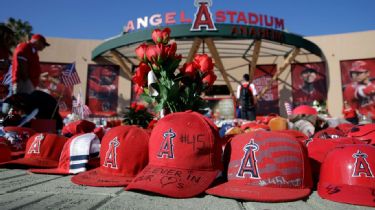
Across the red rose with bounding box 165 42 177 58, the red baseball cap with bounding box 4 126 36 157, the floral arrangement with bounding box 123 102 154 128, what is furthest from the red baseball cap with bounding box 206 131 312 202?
the red baseball cap with bounding box 4 126 36 157

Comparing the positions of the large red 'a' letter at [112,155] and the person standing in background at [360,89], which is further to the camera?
the person standing in background at [360,89]

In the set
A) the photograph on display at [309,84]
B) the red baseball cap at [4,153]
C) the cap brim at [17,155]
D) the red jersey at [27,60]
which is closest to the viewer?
the red baseball cap at [4,153]

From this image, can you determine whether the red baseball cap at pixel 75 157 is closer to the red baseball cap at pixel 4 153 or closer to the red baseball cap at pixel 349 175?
the red baseball cap at pixel 4 153

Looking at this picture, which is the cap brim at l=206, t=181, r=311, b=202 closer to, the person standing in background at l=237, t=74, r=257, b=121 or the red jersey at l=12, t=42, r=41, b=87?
the red jersey at l=12, t=42, r=41, b=87

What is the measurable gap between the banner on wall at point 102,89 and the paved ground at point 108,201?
15441 mm

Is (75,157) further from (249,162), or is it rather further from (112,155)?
(249,162)

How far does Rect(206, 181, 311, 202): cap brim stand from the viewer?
4.75ft

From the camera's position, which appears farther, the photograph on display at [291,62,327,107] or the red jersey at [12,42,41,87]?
the photograph on display at [291,62,327,107]

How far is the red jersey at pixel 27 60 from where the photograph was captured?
4527 mm

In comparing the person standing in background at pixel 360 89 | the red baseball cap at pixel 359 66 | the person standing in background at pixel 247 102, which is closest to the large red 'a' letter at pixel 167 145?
the person standing in background at pixel 247 102

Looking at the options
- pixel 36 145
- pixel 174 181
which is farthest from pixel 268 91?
pixel 174 181

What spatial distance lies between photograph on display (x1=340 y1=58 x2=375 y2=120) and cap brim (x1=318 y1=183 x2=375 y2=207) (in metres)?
16.1

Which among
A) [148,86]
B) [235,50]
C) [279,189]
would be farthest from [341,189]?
[235,50]

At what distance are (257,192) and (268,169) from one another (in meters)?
0.18
